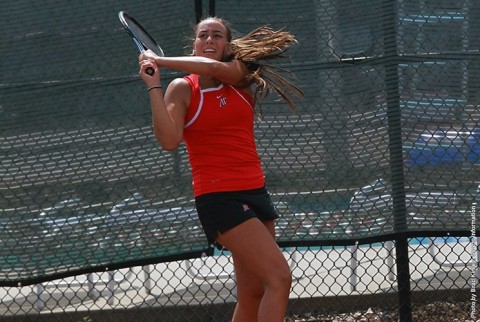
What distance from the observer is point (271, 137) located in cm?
556

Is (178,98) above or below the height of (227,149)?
above

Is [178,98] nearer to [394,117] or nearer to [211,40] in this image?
[211,40]

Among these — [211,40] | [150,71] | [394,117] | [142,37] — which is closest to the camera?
[150,71]

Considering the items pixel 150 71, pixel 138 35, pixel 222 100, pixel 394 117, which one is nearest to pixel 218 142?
pixel 222 100

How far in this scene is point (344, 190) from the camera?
5508 mm

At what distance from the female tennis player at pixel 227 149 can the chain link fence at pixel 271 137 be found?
115cm

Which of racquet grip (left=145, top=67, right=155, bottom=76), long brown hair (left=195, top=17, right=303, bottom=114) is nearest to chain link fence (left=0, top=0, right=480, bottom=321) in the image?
long brown hair (left=195, top=17, right=303, bottom=114)

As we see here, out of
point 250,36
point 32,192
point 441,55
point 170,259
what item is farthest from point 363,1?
point 32,192

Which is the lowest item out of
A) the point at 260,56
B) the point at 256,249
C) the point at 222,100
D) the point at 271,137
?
the point at 271,137

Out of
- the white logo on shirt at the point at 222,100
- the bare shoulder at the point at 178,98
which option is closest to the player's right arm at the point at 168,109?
the bare shoulder at the point at 178,98

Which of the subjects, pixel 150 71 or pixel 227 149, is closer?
pixel 150 71

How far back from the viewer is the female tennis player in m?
4.07

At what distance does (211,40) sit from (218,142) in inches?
19.7

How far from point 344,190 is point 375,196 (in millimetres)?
180
